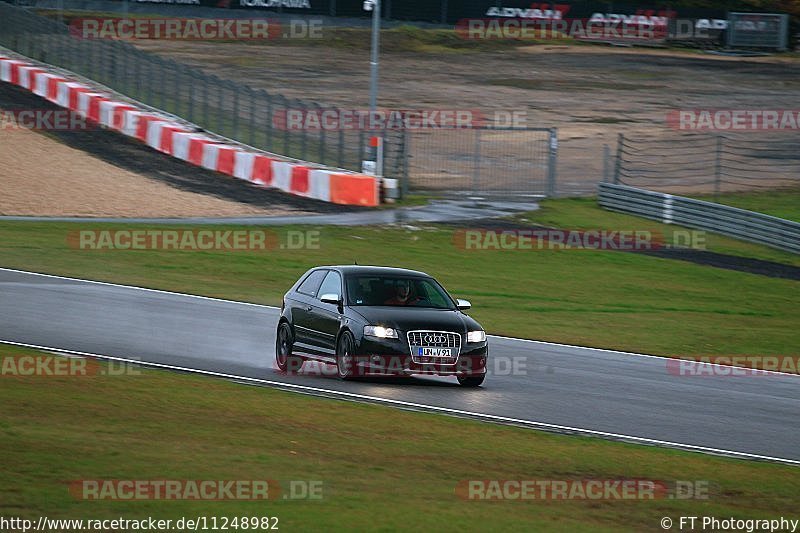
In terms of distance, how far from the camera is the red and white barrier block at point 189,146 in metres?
33.6

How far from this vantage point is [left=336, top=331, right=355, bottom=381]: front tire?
1501 centimetres

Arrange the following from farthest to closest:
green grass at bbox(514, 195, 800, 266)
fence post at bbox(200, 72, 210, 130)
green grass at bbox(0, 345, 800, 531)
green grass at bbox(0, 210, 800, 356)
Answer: fence post at bbox(200, 72, 210, 130) → green grass at bbox(514, 195, 800, 266) → green grass at bbox(0, 210, 800, 356) → green grass at bbox(0, 345, 800, 531)

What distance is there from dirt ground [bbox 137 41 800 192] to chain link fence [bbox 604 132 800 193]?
4.31 ft

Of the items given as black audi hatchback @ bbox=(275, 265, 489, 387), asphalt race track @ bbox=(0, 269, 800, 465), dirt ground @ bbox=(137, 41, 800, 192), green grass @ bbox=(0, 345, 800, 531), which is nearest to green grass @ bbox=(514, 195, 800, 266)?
dirt ground @ bbox=(137, 41, 800, 192)

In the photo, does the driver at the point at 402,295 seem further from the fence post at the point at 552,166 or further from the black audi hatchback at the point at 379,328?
the fence post at the point at 552,166

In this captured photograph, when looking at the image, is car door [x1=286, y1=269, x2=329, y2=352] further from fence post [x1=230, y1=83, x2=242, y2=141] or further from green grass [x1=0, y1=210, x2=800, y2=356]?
fence post [x1=230, y1=83, x2=242, y2=141]

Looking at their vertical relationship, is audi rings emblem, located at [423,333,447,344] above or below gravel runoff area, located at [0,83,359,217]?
above

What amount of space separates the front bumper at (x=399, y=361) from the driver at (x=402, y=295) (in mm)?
934

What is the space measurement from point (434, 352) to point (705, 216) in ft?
62.4

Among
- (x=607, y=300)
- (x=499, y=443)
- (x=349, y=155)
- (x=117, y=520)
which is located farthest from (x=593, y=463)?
(x=349, y=155)

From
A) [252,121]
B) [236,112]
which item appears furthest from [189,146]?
[252,121]

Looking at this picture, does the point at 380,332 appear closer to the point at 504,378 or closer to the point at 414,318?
the point at 414,318

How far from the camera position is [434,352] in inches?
586

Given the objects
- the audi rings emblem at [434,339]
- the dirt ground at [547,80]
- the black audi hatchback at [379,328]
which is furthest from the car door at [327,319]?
the dirt ground at [547,80]
